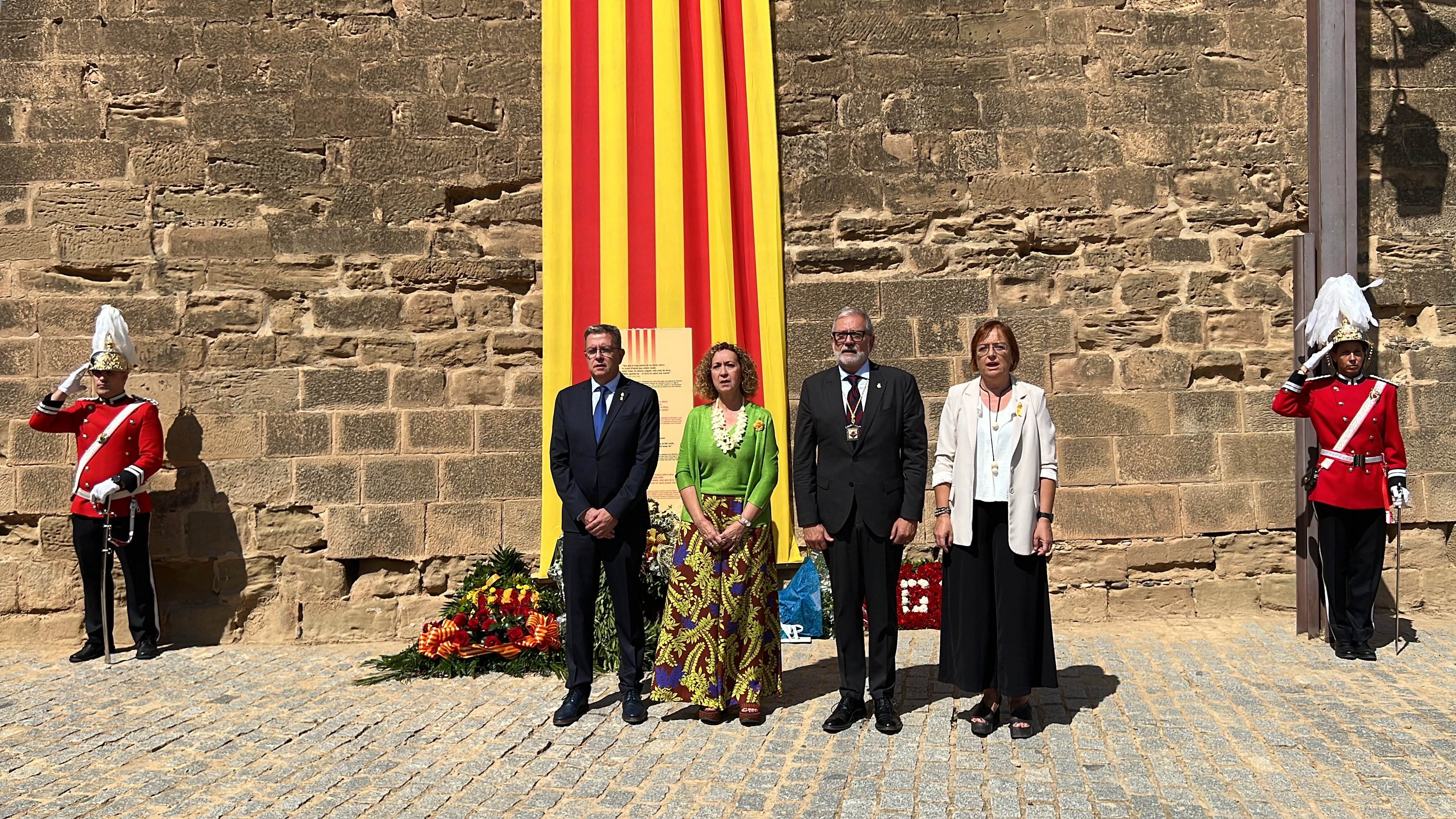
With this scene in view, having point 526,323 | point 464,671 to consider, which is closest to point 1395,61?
point 526,323

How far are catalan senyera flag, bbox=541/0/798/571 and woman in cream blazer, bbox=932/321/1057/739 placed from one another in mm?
2109

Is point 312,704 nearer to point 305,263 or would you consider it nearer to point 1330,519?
point 305,263

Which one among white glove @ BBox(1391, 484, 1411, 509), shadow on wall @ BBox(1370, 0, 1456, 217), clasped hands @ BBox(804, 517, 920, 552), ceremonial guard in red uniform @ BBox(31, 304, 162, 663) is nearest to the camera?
clasped hands @ BBox(804, 517, 920, 552)

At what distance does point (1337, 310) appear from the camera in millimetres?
5684

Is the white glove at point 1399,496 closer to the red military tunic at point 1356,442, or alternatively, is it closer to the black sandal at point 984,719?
the red military tunic at point 1356,442

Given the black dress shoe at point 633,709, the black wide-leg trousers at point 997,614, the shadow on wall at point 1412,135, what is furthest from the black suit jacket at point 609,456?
the shadow on wall at point 1412,135

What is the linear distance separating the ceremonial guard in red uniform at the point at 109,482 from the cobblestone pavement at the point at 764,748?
1.38ft

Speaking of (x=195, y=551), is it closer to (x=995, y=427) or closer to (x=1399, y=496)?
(x=995, y=427)

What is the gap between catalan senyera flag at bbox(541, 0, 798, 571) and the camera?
6.54 meters

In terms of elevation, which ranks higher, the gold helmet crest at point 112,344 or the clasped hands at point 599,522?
the gold helmet crest at point 112,344

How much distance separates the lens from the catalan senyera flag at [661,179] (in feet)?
21.5

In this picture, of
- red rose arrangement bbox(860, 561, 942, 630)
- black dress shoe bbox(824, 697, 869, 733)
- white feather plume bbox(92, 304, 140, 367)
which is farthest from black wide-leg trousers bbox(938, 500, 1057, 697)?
white feather plume bbox(92, 304, 140, 367)

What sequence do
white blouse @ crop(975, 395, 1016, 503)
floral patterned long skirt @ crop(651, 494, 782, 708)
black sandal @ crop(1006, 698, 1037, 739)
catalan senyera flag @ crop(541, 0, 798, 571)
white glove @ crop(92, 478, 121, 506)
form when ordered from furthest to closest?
catalan senyera flag @ crop(541, 0, 798, 571), white glove @ crop(92, 478, 121, 506), floral patterned long skirt @ crop(651, 494, 782, 708), white blouse @ crop(975, 395, 1016, 503), black sandal @ crop(1006, 698, 1037, 739)

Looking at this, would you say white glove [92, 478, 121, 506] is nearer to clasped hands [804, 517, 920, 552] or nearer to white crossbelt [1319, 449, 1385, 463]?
clasped hands [804, 517, 920, 552]
